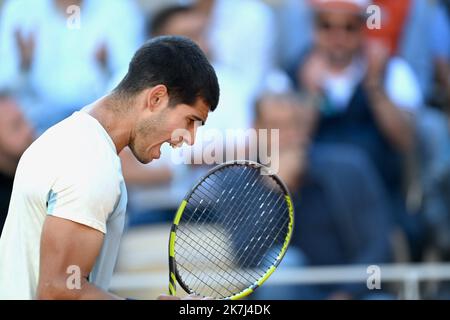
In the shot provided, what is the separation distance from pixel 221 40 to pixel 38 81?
130 centimetres

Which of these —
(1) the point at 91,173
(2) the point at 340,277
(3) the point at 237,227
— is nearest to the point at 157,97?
(1) the point at 91,173

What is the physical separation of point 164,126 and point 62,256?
0.59 metres

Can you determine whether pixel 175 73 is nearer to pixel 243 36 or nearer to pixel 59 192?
pixel 59 192

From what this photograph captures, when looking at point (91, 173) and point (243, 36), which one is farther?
point (243, 36)

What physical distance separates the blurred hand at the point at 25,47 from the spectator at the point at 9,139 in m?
0.26

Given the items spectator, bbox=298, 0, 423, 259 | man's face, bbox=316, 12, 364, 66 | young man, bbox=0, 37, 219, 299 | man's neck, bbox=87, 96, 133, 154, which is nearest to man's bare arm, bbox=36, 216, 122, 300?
young man, bbox=0, 37, 219, 299

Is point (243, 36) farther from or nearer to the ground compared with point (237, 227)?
farther from the ground

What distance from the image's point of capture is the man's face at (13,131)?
23.4ft

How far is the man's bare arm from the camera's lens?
313 centimetres

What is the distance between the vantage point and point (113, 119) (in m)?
3.43

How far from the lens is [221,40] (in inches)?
288

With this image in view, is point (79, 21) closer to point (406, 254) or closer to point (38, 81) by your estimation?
point (38, 81)

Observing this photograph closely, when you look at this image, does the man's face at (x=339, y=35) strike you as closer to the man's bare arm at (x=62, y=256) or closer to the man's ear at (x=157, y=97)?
the man's ear at (x=157, y=97)
